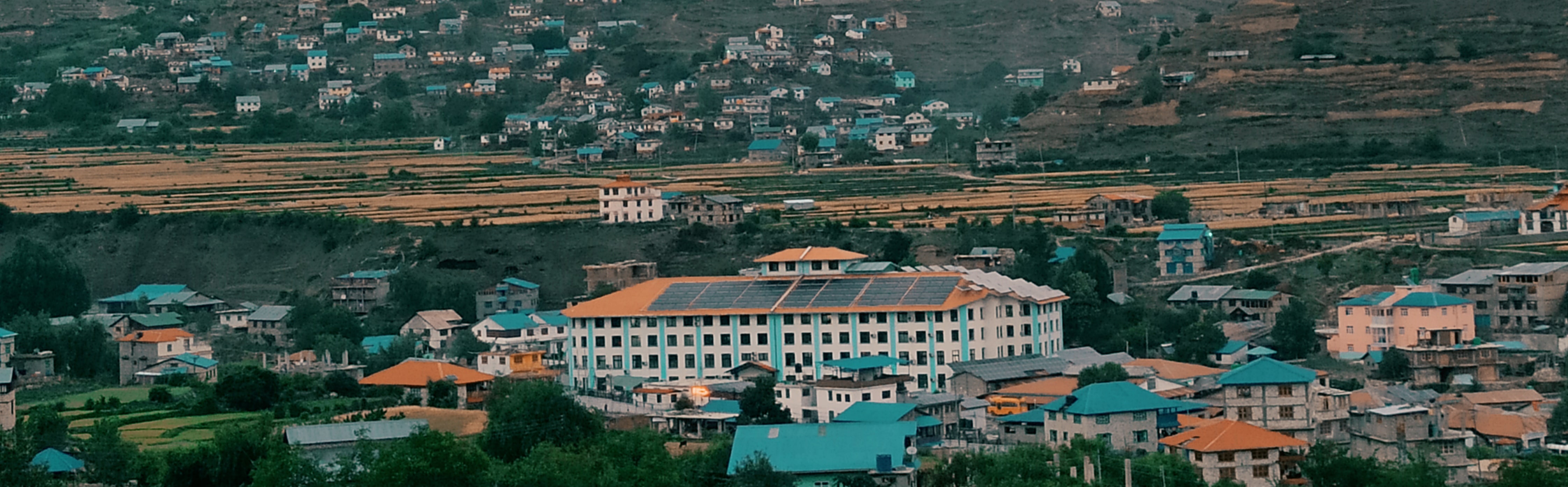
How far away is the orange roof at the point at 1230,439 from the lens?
1623 inches

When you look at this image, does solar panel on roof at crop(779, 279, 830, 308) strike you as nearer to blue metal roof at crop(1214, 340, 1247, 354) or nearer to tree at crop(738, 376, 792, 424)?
tree at crop(738, 376, 792, 424)

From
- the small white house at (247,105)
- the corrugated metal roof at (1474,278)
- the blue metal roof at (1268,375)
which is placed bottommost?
the blue metal roof at (1268,375)

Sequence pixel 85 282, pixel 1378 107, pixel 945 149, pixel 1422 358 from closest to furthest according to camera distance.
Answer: pixel 1422 358
pixel 85 282
pixel 1378 107
pixel 945 149

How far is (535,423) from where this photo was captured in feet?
148

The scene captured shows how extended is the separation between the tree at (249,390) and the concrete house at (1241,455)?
19774 mm

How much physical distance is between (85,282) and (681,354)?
25434 millimetres

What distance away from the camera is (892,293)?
57.1 meters

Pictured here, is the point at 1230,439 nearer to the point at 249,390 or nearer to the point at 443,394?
the point at 443,394

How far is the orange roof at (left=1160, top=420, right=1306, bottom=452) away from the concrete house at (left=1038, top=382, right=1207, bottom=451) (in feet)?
4.07

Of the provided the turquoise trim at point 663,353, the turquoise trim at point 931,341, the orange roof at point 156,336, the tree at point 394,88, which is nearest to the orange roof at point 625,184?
the orange roof at point 156,336

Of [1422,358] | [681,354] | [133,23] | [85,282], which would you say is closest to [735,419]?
[681,354]

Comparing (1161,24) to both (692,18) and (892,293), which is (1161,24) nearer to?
(692,18)

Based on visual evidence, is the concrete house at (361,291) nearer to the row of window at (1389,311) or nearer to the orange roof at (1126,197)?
the orange roof at (1126,197)

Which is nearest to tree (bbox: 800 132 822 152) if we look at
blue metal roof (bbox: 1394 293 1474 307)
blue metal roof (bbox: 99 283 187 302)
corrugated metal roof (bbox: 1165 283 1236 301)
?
blue metal roof (bbox: 99 283 187 302)
